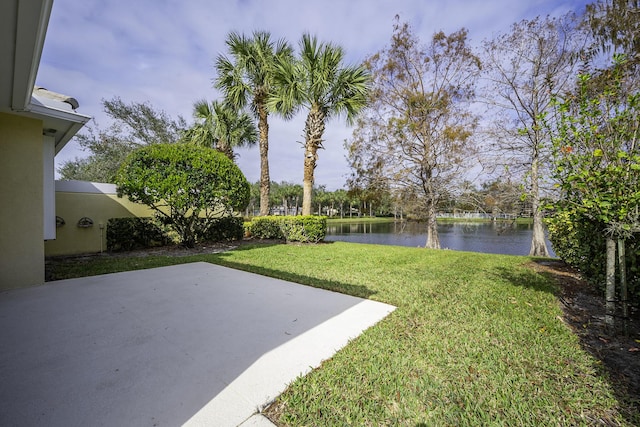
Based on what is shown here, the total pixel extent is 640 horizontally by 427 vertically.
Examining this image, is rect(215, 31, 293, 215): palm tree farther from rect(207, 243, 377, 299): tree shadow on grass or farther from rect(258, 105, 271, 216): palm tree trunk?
rect(207, 243, 377, 299): tree shadow on grass

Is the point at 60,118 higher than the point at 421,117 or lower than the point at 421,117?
lower

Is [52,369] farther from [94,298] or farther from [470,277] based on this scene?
[470,277]

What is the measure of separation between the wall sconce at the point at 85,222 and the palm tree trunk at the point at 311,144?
6.71 m

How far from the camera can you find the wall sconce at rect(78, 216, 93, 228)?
7.44 m

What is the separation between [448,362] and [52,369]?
118 inches

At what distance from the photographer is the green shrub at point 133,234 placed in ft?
25.9

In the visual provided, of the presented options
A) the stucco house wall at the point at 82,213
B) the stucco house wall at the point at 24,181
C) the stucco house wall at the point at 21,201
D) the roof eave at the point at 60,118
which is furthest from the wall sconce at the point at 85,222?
the stucco house wall at the point at 21,201

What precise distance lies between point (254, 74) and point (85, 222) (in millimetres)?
8282

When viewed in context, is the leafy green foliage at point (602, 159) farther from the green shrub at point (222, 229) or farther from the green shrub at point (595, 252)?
the green shrub at point (222, 229)

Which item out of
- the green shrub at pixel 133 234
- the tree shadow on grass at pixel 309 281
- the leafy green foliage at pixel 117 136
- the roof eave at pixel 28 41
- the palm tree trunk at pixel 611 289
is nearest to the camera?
the roof eave at pixel 28 41

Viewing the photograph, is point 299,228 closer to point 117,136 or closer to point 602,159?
point 602,159

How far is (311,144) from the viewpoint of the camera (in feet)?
31.8

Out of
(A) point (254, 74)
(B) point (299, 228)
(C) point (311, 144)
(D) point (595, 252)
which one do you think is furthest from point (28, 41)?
(A) point (254, 74)

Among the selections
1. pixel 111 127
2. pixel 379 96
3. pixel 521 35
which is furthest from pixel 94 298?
pixel 111 127
